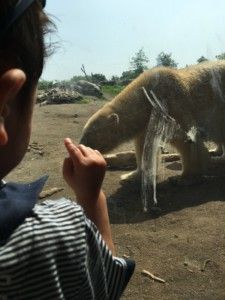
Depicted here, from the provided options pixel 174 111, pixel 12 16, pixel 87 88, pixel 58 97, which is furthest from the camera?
pixel 87 88

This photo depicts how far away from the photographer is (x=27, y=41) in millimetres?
996

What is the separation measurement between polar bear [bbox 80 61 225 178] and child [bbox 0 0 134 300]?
704 centimetres

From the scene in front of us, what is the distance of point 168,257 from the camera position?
5.26 meters

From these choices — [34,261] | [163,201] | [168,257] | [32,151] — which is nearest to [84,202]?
[34,261]

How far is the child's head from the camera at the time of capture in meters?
0.94

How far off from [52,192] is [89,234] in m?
6.36

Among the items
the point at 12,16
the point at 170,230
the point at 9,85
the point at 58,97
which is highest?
the point at 12,16

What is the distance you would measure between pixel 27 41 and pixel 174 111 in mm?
7194

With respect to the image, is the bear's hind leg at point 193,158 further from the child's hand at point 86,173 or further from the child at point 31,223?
the child at point 31,223

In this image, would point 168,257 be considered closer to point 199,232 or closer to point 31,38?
point 199,232

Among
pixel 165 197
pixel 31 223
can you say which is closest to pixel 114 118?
pixel 165 197

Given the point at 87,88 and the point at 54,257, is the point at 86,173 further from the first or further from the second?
the point at 87,88

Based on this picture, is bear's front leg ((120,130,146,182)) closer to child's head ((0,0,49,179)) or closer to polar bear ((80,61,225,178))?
polar bear ((80,61,225,178))

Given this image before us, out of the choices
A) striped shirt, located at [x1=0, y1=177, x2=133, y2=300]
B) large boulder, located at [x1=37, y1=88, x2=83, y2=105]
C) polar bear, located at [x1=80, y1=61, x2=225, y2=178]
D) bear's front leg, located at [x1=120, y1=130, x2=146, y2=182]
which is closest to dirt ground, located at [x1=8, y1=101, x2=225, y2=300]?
bear's front leg, located at [x1=120, y1=130, x2=146, y2=182]
